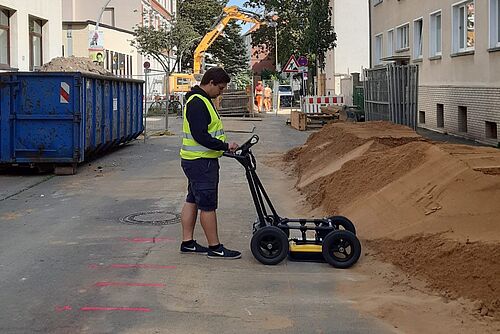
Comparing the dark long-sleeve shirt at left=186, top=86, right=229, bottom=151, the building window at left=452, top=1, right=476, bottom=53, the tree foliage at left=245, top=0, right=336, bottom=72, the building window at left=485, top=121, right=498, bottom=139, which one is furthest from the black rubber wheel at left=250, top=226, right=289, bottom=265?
the tree foliage at left=245, top=0, right=336, bottom=72

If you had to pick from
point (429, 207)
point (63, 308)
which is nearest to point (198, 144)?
point (63, 308)

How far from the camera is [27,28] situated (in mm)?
24828

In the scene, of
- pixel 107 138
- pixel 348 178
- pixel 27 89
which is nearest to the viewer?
pixel 348 178

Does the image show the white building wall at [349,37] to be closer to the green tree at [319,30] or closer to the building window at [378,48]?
the green tree at [319,30]

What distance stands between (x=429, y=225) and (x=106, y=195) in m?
6.15

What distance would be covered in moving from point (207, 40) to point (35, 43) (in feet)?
52.7

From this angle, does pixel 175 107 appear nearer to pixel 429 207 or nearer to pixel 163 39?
pixel 163 39

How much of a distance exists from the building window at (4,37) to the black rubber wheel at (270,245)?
59.2ft

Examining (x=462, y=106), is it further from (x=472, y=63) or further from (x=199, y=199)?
(x=199, y=199)

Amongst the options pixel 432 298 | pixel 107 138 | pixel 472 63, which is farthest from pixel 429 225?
pixel 472 63

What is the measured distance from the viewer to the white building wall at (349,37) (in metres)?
47.0

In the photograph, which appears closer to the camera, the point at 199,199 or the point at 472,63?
the point at 199,199

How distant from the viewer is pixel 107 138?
17.0 meters

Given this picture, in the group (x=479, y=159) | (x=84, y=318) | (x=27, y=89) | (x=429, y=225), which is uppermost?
(x=27, y=89)
